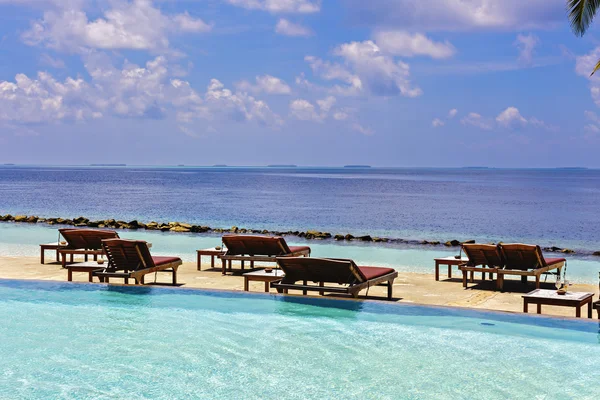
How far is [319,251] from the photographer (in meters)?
22.4

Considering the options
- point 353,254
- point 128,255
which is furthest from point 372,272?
point 353,254

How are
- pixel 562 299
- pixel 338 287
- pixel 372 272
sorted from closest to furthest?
pixel 562 299 < pixel 338 287 < pixel 372 272

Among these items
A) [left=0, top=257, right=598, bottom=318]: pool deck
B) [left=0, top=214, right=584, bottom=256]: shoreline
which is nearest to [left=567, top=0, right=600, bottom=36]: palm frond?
[left=0, top=257, right=598, bottom=318]: pool deck

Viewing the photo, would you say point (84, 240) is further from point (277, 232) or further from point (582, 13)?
point (277, 232)

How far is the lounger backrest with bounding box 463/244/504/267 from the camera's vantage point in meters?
12.8

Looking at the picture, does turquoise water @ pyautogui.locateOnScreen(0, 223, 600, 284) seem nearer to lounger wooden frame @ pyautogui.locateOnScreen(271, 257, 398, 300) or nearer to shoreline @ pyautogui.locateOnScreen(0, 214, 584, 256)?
shoreline @ pyautogui.locateOnScreen(0, 214, 584, 256)

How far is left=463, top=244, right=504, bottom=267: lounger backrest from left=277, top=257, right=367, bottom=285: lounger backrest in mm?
3014

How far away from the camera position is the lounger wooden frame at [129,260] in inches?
465

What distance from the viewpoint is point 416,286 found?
13.2m

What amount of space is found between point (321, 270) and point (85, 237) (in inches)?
247

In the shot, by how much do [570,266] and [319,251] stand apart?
715cm

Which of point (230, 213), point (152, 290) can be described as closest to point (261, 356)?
point (152, 290)

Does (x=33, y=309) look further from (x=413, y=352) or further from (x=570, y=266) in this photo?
(x=570, y=266)

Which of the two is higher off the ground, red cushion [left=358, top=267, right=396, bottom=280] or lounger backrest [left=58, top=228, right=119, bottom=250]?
lounger backrest [left=58, top=228, right=119, bottom=250]
